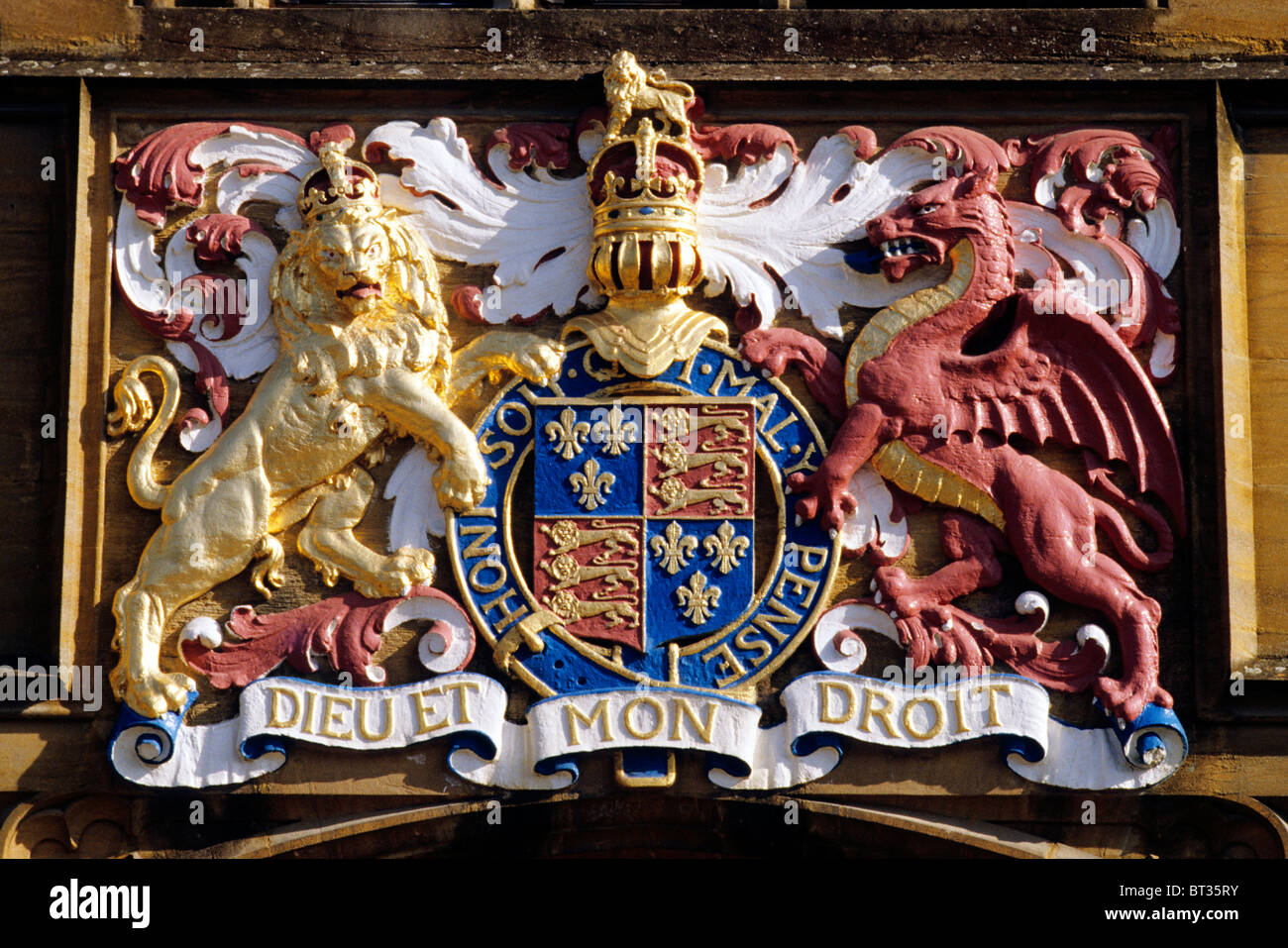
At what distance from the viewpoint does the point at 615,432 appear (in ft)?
28.7

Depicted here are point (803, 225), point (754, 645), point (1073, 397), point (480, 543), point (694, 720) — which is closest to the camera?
point (694, 720)

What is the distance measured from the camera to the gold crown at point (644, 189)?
878 centimetres

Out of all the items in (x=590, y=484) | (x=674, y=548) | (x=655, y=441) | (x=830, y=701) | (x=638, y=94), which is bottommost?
(x=830, y=701)

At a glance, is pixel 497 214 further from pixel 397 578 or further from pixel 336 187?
pixel 397 578

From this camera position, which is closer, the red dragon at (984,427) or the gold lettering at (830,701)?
the gold lettering at (830,701)

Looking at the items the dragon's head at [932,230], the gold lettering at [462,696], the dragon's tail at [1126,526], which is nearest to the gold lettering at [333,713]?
the gold lettering at [462,696]

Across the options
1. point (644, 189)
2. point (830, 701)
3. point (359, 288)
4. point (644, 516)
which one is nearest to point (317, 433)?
point (359, 288)

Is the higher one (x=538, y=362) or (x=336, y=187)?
(x=336, y=187)

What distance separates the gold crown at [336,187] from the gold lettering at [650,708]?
208 centimetres

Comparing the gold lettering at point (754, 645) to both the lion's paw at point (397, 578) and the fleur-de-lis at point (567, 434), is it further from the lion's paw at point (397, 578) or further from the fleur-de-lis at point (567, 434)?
the lion's paw at point (397, 578)

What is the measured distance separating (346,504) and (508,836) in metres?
1.35

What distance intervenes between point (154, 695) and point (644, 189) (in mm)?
2583

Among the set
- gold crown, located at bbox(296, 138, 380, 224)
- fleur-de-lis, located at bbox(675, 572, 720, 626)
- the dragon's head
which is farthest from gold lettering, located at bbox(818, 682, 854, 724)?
gold crown, located at bbox(296, 138, 380, 224)
